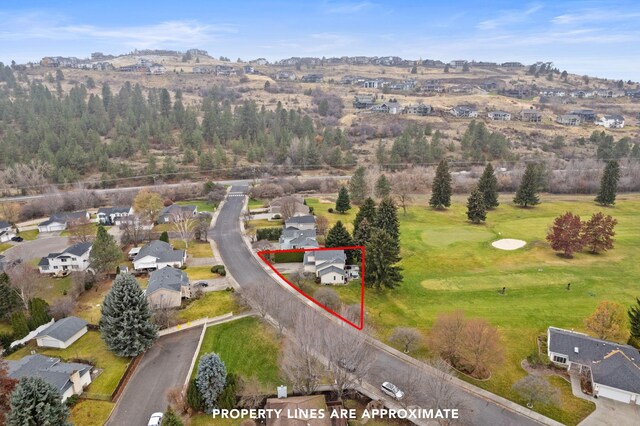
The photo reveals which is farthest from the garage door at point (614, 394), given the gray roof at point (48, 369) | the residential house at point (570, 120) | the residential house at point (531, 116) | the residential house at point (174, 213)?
the residential house at point (570, 120)

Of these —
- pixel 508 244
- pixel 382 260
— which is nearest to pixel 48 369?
pixel 382 260

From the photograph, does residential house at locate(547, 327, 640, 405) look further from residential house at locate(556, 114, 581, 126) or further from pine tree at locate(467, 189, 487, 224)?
residential house at locate(556, 114, 581, 126)

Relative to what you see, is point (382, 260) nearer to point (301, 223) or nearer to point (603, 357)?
point (301, 223)

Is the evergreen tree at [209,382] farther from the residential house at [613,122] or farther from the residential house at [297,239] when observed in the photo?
the residential house at [613,122]

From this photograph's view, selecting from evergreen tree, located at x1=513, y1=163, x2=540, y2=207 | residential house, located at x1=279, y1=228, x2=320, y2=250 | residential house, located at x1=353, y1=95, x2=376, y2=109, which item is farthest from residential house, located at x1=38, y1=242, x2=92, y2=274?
residential house, located at x1=353, y1=95, x2=376, y2=109

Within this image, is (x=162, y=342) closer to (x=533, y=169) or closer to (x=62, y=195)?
(x=62, y=195)

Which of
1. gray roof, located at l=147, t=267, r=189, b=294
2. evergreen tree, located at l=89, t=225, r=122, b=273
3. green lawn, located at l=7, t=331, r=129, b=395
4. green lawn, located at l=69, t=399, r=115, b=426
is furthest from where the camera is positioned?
evergreen tree, located at l=89, t=225, r=122, b=273

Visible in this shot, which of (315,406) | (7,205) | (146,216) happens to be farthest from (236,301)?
(7,205)
